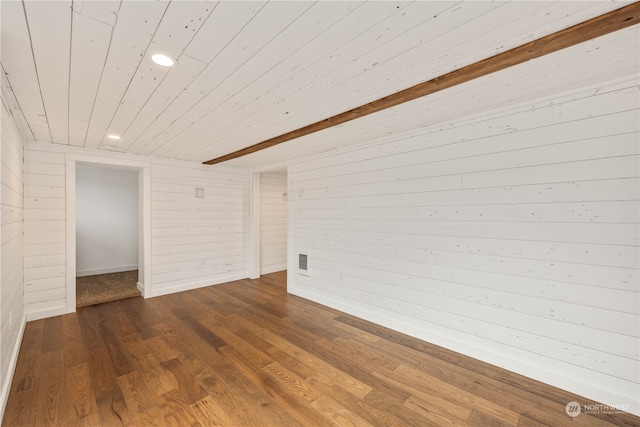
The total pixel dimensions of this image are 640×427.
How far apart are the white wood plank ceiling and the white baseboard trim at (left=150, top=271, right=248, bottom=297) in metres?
2.81

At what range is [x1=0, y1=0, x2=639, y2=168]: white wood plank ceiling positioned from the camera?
1.21 metres

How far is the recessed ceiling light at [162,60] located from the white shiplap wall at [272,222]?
412 centimetres

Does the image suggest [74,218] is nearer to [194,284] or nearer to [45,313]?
[45,313]

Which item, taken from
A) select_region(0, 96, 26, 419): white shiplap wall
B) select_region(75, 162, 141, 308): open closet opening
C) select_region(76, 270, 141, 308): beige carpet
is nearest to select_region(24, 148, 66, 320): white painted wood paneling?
select_region(76, 270, 141, 308): beige carpet

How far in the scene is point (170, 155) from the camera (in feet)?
13.9

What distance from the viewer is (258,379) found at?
2195 millimetres

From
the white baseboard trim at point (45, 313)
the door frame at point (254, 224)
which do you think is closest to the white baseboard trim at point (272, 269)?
the door frame at point (254, 224)

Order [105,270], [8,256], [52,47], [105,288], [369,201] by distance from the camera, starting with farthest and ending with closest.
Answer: [105,270] < [105,288] < [369,201] < [8,256] < [52,47]

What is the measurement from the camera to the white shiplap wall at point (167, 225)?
135 inches

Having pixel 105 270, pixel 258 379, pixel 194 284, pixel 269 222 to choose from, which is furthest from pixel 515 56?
pixel 105 270

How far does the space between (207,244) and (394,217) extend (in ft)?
11.6

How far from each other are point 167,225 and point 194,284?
1.16 m

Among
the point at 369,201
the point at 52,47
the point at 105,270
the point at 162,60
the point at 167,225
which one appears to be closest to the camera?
the point at 52,47

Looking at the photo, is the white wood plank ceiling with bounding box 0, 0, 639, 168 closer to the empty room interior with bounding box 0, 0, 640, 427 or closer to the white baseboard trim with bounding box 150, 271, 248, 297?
the empty room interior with bounding box 0, 0, 640, 427
